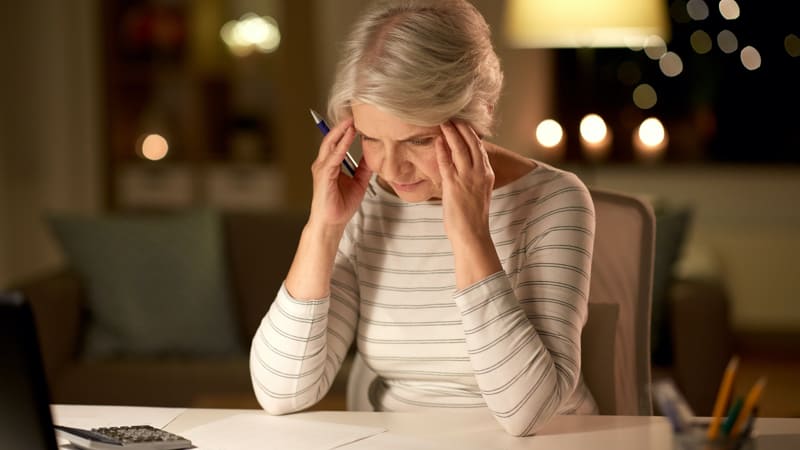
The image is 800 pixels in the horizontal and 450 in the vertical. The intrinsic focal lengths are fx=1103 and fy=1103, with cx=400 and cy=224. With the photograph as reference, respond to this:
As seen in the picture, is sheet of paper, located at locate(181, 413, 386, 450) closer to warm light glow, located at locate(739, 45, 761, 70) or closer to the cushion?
the cushion

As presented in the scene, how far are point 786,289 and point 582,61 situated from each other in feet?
4.71

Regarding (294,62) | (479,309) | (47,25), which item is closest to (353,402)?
(479,309)

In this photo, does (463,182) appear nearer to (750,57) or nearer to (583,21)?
(583,21)

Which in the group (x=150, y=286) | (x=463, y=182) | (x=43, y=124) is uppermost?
(x=463, y=182)

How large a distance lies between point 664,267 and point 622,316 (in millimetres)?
1574

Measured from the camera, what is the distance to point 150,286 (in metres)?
3.35

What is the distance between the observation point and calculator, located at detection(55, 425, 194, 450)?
4.09ft

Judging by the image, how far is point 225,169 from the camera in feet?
17.5

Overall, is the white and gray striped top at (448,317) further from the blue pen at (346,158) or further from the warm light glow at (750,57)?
the warm light glow at (750,57)

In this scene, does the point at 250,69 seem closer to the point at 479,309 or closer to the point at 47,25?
the point at 47,25

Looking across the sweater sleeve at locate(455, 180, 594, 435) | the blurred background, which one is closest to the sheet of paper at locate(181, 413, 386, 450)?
the sweater sleeve at locate(455, 180, 594, 435)

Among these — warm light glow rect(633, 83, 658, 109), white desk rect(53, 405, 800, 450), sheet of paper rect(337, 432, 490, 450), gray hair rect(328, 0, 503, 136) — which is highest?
gray hair rect(328, 0, 503, 136)

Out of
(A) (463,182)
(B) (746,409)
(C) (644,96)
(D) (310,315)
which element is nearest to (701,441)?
(B) (746,409)

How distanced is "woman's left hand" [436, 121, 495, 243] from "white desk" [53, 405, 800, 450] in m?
0.24
